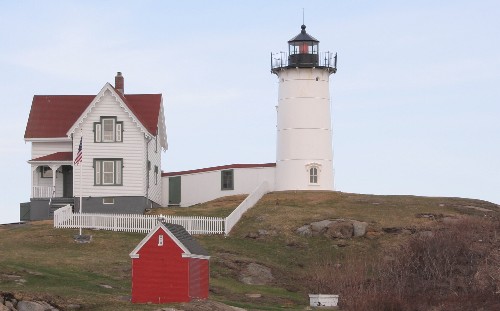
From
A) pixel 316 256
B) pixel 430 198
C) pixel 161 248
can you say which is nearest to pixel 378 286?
Result: pixel 316 256

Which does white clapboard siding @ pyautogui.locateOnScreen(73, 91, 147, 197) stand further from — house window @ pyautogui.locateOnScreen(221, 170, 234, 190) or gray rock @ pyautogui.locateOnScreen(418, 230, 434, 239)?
gray rock @ pyautogui.locateOnScreen(418, 230, 434, 239)

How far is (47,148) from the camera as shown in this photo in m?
69.6

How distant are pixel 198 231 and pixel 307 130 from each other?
1495 centimetres

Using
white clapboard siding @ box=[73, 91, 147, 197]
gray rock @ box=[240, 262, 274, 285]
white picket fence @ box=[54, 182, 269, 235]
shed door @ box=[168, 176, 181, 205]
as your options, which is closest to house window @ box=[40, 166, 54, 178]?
white clapboard siding @ box=[73, 91, 147, 197]

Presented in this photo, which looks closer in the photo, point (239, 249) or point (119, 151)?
point (239, 249)

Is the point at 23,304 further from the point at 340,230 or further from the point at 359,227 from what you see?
the point at 359,227

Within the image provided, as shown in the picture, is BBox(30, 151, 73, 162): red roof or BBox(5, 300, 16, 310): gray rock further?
BBox(30, 151, 73, 162): red roof

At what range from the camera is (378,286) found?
1944 inches

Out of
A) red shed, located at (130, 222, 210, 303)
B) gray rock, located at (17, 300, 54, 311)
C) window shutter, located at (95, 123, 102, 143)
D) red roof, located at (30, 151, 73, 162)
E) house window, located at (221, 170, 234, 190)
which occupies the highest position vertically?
window shutter, located at (95, 123, 102, 143)

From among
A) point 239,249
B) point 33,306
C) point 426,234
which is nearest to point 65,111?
point 239,249

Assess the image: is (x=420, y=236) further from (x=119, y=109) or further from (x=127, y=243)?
(x=119, y=109)

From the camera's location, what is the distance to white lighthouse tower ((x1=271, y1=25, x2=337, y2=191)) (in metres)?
72.4

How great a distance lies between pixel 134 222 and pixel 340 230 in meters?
10.7

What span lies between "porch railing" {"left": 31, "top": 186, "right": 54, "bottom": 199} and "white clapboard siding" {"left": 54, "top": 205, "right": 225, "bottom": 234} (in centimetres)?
638
